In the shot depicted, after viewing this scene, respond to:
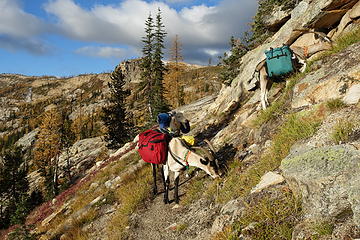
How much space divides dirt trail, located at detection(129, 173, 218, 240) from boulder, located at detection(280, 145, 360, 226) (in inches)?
94.3

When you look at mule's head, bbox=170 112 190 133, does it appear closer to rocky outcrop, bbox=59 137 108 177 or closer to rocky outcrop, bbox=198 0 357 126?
rocky outcrop, bbox=198 0 357 126

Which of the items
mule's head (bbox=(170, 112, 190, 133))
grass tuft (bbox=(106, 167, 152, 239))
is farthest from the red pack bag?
grass tuft (bbox=(106, 167, 152, 239))

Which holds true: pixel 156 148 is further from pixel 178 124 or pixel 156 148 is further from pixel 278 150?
pixel 278 150

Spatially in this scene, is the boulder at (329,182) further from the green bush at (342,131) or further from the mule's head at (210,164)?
the mule's head at (210,164)

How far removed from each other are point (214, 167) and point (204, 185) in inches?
36.0

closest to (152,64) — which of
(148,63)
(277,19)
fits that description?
(148,63)

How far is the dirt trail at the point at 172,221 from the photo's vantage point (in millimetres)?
5443

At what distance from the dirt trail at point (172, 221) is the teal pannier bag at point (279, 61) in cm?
519

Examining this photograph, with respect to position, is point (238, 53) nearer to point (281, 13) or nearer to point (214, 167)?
point (281, 13)

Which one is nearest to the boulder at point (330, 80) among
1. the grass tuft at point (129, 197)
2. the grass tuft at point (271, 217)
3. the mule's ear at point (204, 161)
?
the mule's ear at point (204, 161)

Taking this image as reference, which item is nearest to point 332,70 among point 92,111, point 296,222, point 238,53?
point 296,222

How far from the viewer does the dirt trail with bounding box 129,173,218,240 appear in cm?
544

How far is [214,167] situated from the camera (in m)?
6.77

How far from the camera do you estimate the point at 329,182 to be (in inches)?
118
